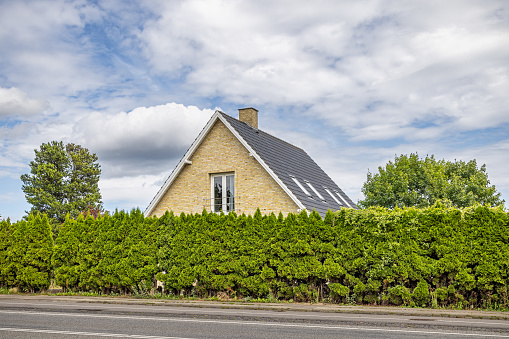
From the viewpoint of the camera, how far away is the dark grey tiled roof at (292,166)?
22413mm

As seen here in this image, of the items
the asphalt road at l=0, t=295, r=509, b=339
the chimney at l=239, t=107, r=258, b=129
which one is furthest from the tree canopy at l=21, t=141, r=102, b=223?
the asphalt road at l=0, t=295, r=509, b=339

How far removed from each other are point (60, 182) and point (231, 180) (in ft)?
106

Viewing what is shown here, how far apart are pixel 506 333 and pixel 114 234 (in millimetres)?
13507

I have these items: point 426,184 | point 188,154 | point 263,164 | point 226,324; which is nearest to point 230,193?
point 263,164

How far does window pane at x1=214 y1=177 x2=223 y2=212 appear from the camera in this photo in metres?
23.1

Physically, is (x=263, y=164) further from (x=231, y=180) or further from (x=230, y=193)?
(x=230, y=193)

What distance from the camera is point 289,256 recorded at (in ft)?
52.7

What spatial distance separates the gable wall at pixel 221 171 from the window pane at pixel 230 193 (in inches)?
12.6

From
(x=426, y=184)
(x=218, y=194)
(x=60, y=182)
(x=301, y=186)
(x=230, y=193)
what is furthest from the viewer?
(x=60, y=182)

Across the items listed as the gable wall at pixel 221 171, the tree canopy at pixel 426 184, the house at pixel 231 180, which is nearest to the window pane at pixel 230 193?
the house at pixel 231 180

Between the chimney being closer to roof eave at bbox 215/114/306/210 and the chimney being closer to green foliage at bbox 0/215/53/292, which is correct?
roof eave at bbox 215/114/306/210

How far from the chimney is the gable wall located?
15.1 feet

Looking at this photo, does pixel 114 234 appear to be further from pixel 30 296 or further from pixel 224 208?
pixel 224 208

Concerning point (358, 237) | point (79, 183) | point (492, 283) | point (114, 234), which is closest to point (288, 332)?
point (358, 237)
